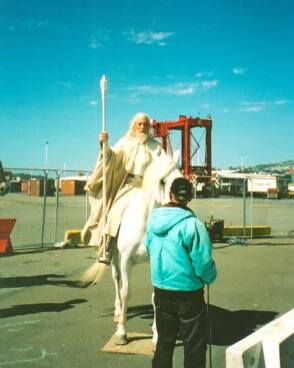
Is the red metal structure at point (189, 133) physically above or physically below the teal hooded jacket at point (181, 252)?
above

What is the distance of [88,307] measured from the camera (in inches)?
265

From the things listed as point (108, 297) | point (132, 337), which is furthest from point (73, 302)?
point (132, 337)

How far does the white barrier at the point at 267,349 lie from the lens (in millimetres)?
2498

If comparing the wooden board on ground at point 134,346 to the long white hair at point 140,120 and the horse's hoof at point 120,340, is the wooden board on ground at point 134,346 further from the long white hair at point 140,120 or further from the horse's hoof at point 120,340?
the long white hair at point 140,120

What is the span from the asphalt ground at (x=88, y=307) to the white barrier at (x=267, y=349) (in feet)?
5.90

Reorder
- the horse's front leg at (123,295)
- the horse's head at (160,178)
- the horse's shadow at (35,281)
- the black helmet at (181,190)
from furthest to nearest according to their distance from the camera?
1. the horse's shadow at (35,281)
2. the horse's front leg at (123,295)
3. the horse's head at (160,178)
4. the black helmet at (181,190)

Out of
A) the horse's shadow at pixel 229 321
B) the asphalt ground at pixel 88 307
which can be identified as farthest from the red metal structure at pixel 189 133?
the horse's shadow at pixel 229 321

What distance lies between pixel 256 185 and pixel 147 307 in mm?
50788

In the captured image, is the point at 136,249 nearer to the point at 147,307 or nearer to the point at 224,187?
the point at 147,307

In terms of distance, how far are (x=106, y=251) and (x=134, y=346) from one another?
107 centimetres

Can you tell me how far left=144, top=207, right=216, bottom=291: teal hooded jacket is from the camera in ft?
11.0

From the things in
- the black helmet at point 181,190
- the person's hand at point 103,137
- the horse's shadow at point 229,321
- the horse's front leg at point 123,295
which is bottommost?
the horse's shadow at point 229,321

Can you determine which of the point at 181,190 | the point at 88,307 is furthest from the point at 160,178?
the point at 88,307

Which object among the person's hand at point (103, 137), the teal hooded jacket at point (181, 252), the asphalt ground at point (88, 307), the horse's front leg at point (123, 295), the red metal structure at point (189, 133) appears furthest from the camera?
the red metal structure at point (189, 133)
